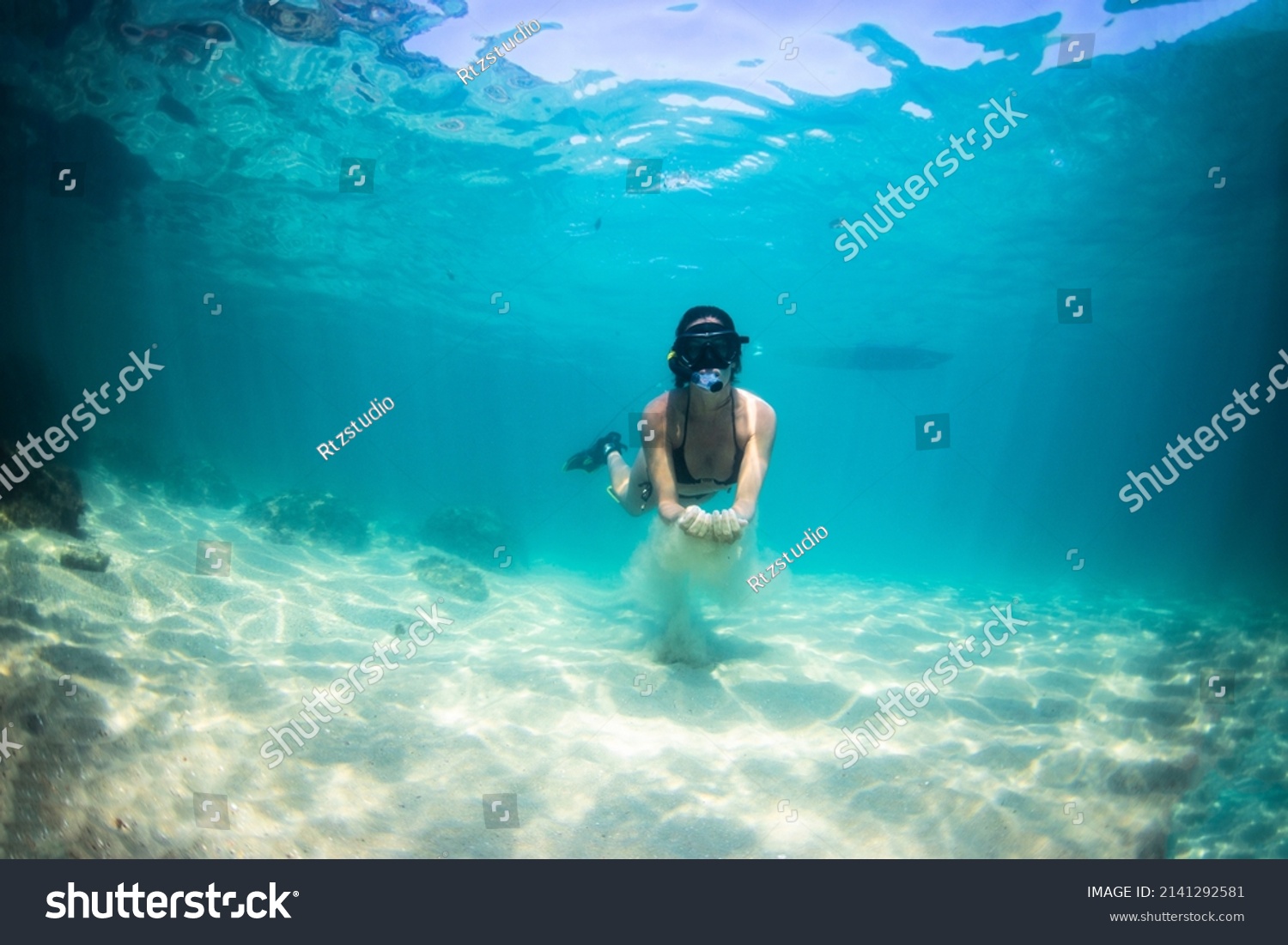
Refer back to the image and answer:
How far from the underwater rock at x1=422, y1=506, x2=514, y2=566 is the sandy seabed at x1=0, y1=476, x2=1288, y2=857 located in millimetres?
8280

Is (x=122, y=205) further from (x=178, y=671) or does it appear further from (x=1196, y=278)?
(x=1196, y=278)

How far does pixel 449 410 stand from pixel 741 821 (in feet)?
433

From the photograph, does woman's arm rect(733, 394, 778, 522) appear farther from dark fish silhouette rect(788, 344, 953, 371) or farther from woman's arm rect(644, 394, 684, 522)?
dark fish silhouette rect(788, 344, 953, 371)

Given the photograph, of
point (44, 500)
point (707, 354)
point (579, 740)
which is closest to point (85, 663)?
point (579, 740)

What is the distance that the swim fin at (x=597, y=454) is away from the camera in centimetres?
1014

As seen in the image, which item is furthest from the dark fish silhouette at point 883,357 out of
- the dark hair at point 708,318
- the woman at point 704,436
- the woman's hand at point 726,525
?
the woman's hand at point 726,525

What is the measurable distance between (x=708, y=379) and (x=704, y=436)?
0.98 m

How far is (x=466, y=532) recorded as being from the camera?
58.6 feet

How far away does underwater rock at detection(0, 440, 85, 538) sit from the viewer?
7.91m

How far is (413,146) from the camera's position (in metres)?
16.8

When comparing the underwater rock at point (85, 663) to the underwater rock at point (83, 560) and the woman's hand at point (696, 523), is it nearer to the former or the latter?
the underwater rock at point (83, 560)

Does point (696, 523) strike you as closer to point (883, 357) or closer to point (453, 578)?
point (453, 578)

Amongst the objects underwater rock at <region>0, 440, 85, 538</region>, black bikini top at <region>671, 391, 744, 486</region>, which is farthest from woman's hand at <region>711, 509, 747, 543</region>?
underwater rock at <region>0, 440, 85, 538</region>
